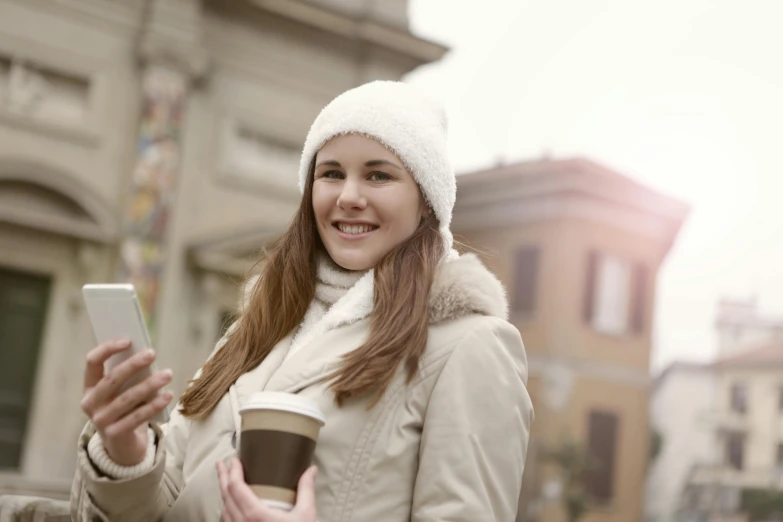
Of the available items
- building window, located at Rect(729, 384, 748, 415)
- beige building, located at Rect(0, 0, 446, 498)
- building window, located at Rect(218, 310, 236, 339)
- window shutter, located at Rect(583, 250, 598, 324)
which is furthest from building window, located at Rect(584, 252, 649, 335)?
building window, located at Rect(729, 384, 748, 415)

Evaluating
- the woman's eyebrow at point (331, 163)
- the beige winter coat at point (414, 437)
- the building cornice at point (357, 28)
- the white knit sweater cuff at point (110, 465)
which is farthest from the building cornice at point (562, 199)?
the white knit sweater cuff at point (110, 465)

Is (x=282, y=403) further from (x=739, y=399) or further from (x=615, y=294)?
(x=739, y=399)

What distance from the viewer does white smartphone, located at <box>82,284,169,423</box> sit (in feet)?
5.51

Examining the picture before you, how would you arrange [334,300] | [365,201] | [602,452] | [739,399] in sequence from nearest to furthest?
[365,201], [334,300], [602,452], [739,399]

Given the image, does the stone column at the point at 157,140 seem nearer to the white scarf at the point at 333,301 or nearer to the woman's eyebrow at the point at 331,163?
the white scarf at the point at 333,301

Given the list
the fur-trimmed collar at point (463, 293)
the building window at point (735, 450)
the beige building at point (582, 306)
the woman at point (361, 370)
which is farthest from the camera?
the building window at point (735, 450)

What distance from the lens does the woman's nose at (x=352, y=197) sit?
2.10 metres

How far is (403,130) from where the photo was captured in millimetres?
2150

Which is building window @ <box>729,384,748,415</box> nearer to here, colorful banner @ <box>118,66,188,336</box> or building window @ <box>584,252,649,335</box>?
building window @ <box>584,252,649,335</box>

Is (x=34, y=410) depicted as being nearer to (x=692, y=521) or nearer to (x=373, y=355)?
(x=373, y=355)

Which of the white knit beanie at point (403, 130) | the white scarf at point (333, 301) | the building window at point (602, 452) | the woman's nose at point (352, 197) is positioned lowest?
the building window at point (602, 452)

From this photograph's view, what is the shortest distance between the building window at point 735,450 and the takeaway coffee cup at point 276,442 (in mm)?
37685

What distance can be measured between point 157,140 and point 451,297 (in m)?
10.2

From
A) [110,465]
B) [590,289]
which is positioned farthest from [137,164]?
[590,289]
